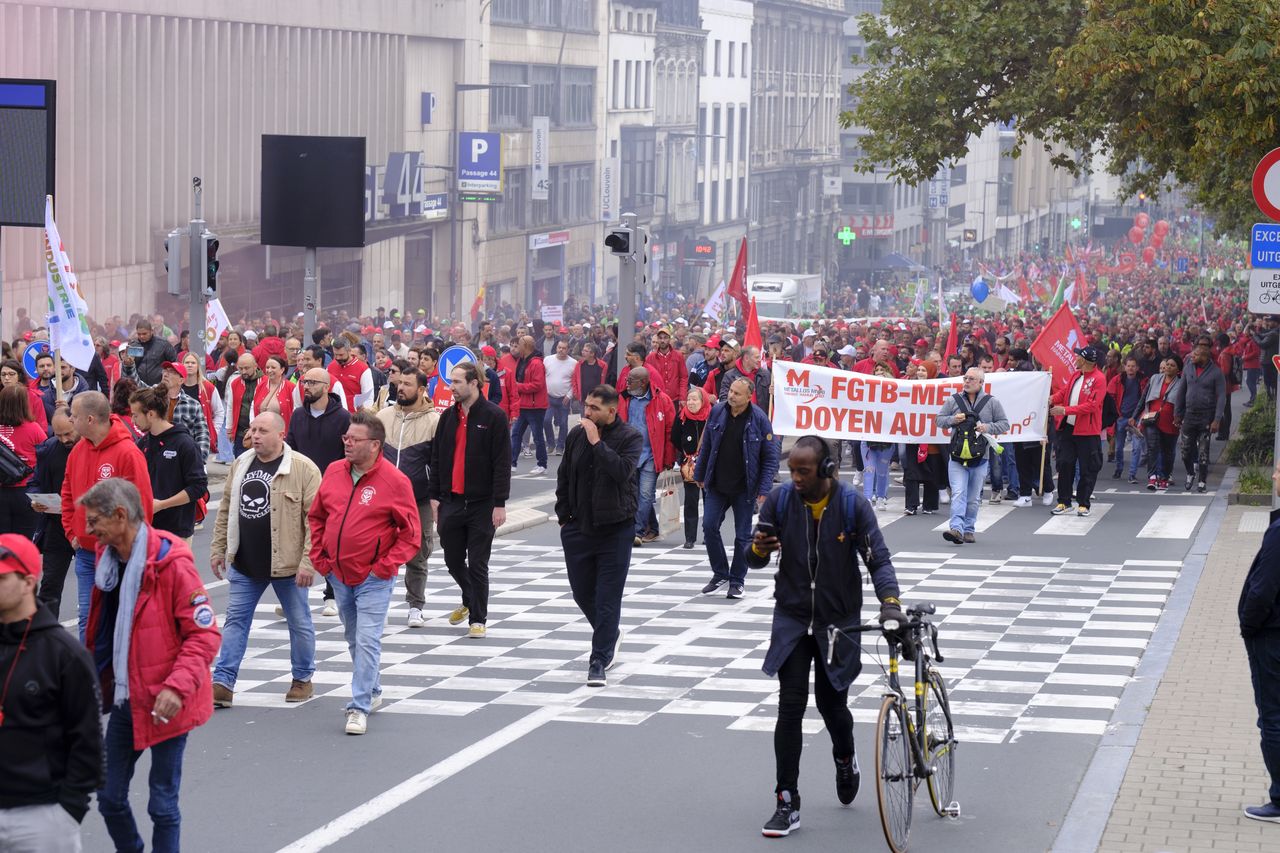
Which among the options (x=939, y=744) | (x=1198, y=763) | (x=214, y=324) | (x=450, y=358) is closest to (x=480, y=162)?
(x=214, y=324)

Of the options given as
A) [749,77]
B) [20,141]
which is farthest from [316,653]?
[749,77]

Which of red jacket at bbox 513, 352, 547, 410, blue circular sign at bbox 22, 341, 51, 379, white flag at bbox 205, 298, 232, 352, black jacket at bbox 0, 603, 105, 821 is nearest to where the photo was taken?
black jacket at bbox 0, 603, 105, 821

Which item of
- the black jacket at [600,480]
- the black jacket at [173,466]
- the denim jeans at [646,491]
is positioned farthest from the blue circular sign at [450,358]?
the black jacket at [173,466]

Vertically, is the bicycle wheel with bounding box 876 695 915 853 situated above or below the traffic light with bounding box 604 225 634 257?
below

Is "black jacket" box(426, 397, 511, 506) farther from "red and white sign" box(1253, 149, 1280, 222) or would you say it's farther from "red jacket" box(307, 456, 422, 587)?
"red and white sign" box(1253, 149, 1280, 222)

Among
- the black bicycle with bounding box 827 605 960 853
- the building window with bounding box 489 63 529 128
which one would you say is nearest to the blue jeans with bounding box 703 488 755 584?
the black bicycle with bounding box 827 605 960 853

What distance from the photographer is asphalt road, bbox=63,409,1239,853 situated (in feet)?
27.7

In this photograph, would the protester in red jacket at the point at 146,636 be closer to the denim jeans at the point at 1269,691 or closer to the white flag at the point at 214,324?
the denim jeans at the point at 1269,691

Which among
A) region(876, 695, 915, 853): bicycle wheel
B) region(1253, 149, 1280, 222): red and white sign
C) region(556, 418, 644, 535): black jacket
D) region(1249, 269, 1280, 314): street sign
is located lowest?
region(876, 695, 915, 853): bicycle wheel

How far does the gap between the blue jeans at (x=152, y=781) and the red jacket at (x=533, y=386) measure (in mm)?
17497

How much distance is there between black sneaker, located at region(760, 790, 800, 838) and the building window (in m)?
58.8

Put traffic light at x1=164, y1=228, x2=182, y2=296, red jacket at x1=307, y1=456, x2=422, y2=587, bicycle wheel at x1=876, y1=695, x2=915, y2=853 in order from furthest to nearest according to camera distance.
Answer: traffic light at x1=164, y1=228, x2=182, y2=296 < red jacket at x1=307, y1=456, x2=422, y2=587 < bicycle wheel at x1=876, y1=695, x2=915, y2=853

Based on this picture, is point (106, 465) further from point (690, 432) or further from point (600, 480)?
point (690, 432)

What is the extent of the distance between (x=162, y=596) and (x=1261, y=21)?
1734cm
